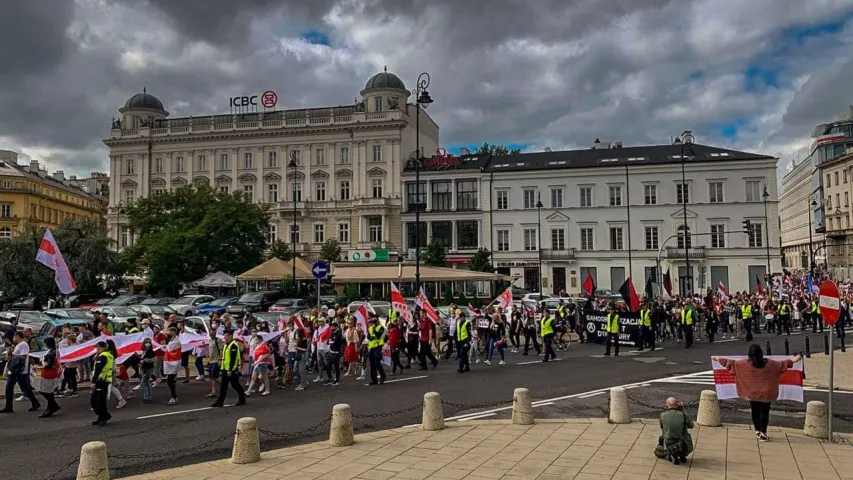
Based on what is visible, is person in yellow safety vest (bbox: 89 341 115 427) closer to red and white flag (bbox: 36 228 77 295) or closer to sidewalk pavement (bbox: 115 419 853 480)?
sidewalk pavement (bbox: 115 419 853 480)

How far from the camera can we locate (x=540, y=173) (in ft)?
223

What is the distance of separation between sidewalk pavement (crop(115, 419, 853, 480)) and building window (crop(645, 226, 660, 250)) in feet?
184

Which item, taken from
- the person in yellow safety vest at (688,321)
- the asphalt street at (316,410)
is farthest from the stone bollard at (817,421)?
the person in yellow safety vest at (688,321)

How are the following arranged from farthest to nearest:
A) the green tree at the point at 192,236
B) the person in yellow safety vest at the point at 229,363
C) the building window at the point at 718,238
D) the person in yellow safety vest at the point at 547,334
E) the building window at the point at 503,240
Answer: the building window at the point at 503,240 < the building window at the point at 718,238 < the green tree at the point at 192,236 < the person in yellow safety vest at the point at 547,334 < the person in yellow safety vest at the point at 229,363

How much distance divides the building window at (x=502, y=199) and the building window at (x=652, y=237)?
45.5 feet

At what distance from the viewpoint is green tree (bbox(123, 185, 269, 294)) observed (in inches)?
1987

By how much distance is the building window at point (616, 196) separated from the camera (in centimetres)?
6631

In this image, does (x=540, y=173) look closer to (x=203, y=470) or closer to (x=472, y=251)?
(x=472, y=251)

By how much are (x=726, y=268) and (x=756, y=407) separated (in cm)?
5727

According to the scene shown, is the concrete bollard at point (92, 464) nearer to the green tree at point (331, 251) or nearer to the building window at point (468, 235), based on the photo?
the green tree at point (331, 251)

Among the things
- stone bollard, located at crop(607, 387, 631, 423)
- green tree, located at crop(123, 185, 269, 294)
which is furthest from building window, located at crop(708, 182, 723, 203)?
stone bollard, located at crop(607, 387, 631, 423)

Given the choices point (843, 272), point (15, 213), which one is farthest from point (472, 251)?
point (15, 213)

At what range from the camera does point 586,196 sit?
6719cm

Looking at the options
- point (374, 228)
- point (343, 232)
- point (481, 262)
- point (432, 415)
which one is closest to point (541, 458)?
point (432, 415)
